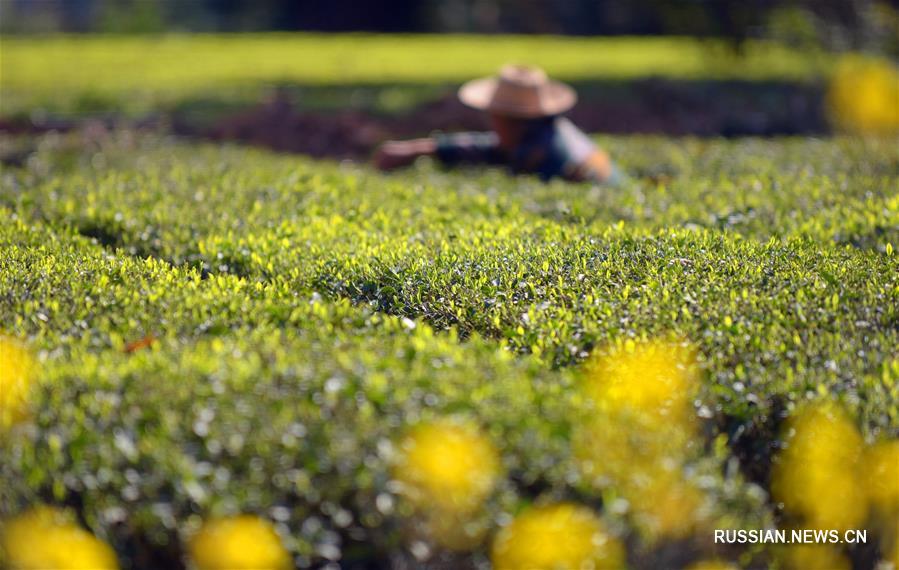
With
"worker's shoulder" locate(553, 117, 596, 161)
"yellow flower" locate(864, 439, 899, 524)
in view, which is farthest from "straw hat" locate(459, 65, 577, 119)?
"yellow flower" locate(864, 439, 899, 524)

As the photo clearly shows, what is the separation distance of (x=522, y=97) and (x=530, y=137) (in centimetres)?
38

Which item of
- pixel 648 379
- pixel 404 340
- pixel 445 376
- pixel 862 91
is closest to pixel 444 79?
pixel 862 91

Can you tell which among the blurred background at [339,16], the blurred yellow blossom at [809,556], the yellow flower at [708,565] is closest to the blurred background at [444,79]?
the blurred background at [339,16]

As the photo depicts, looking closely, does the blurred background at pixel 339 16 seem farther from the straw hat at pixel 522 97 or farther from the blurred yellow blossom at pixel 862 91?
the straw hat at pixel 522 97

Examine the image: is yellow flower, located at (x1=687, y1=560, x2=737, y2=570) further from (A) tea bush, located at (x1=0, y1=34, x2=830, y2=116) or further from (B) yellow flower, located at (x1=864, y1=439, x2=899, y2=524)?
(A) tea bush, located at (x1=0, y1=34, x2=830, y2=116)

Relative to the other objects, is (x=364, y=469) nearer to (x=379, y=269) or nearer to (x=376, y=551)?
(x=376, y=551)

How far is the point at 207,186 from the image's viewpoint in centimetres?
753

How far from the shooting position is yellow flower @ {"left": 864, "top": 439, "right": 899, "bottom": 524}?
397 centimetres

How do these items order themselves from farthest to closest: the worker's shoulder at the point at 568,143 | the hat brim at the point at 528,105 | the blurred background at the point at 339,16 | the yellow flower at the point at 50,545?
the blurred background at the point at 339,16 < the worker's shoulder at the point at 568,143 < the hat brim at the point at 528,105 < the yellow flower at the point at 50,545

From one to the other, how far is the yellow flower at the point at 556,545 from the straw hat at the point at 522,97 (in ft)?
16.9

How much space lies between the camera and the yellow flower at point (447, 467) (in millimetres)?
3422

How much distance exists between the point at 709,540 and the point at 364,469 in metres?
1.25

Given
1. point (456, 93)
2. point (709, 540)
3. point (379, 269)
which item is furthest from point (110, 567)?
point (456, 93)

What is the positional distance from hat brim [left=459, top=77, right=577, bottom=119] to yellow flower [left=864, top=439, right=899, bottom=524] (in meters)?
4.59
